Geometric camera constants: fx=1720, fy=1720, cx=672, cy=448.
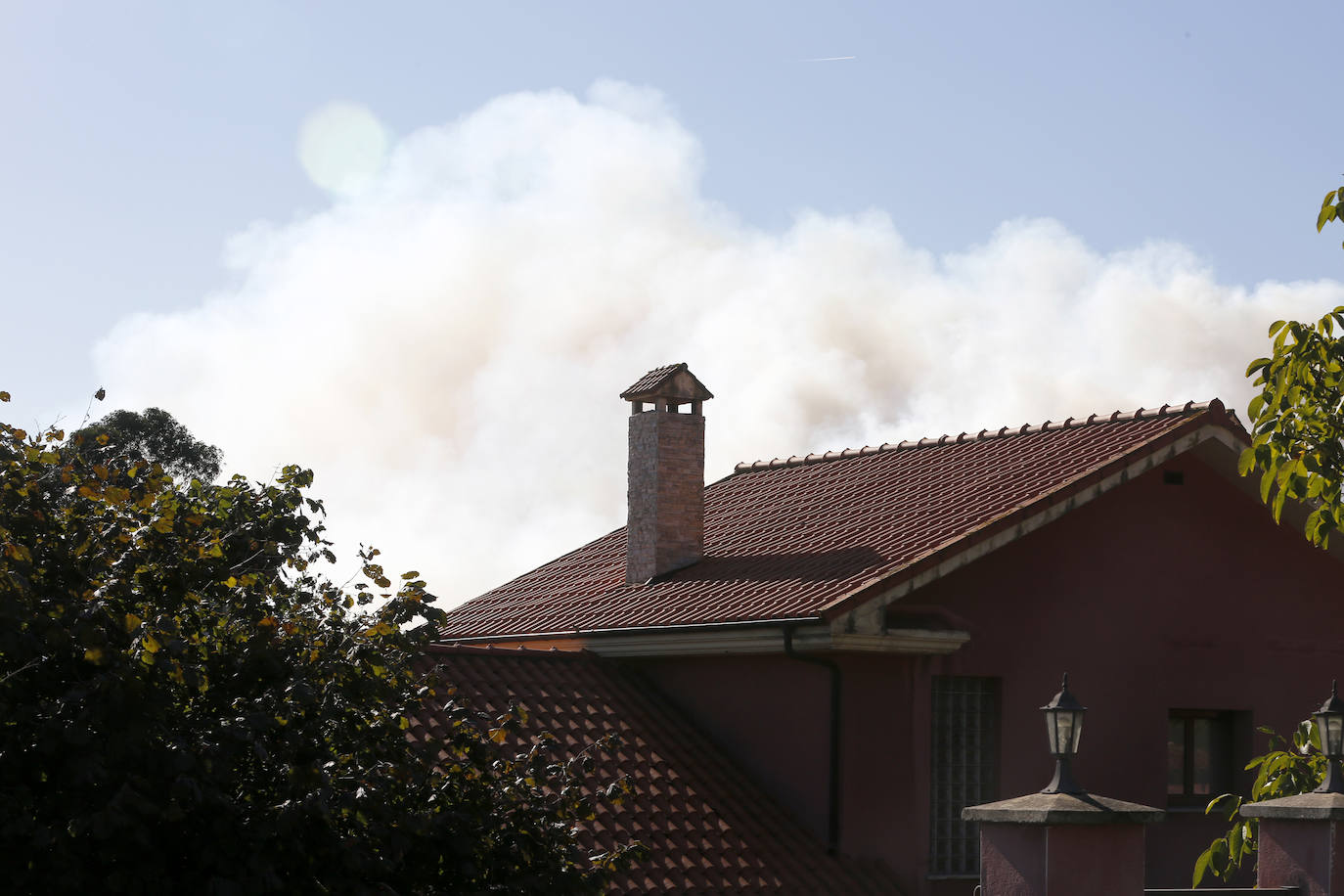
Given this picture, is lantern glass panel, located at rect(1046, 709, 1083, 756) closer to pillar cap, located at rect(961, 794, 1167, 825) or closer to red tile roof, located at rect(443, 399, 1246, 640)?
pillar cap, located at rect(961, 794, 1167, 825)

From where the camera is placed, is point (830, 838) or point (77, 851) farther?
point (830, 838)

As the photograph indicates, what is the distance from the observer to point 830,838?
50.4ft

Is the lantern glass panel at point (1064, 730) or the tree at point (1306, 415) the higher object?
the tree at point (1306, 415)

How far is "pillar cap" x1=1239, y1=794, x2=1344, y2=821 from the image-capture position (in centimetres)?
1057

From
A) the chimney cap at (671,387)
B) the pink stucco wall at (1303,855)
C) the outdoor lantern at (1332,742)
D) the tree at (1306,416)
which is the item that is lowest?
the pink stucco wall at (1303,855)

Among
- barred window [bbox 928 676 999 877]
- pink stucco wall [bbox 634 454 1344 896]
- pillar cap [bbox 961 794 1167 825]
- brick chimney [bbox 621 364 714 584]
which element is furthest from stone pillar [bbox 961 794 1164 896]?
brick chimney [bbox 621 364 714 584]

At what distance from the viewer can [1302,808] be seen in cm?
1077

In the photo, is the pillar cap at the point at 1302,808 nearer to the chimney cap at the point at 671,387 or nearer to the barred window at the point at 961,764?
the barred window at the point at 961,764

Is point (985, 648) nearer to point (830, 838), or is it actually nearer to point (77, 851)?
point (830, 838)

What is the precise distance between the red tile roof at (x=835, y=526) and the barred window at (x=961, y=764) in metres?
1.56

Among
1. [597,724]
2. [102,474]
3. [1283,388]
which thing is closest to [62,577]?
[102,474]

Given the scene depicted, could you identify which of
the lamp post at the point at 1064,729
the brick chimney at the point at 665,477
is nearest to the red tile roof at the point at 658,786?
the brick chimney at the point at 665,477

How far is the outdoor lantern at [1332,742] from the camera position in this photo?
11008mm

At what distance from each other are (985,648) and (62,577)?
386 inches
